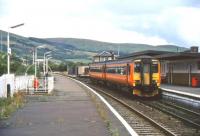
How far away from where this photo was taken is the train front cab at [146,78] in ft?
103

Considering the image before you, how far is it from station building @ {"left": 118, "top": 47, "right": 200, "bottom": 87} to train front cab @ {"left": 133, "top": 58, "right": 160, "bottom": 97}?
9680 mm

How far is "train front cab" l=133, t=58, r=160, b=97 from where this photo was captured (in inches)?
1240

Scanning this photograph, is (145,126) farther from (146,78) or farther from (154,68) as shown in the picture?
(154,68)

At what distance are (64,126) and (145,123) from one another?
11.8 ft

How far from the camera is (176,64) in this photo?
165 feet

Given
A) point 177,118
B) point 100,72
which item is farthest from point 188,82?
point 177,118

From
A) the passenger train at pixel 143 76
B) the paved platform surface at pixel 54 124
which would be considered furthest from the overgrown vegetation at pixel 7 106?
the passenger train at pixel 143 76

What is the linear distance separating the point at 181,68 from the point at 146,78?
17.1 metres

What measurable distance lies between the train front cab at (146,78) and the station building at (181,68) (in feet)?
31.8

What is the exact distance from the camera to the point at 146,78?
3186 centimetres

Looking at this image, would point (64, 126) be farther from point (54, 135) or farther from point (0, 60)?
point (0, 60)

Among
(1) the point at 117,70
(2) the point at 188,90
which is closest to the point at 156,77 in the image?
(2) the point at 188,90

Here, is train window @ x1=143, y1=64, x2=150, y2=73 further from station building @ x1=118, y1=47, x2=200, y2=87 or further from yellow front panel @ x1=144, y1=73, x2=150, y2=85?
station building @ x1=118, y1=47, x2=200, y2=87

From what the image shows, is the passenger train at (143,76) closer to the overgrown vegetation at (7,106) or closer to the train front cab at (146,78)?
the train front cab at (146,78)
